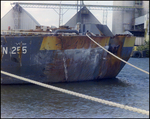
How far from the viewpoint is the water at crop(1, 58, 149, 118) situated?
975 cm

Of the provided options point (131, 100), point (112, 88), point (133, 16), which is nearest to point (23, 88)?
point (112, 88)

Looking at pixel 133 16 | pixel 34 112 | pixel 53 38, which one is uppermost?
pixel 133 16

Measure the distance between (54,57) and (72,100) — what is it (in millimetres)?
3532

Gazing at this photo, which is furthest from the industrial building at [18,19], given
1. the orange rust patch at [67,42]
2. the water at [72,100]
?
the water at [72,100]

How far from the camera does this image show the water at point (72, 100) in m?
9.75

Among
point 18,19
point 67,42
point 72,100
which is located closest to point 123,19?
point 18,19

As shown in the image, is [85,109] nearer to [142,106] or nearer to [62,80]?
[142,106]

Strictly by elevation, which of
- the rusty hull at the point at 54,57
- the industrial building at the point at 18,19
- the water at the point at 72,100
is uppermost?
the industrial building at the point at 18,19

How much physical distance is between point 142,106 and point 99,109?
6.43 ft

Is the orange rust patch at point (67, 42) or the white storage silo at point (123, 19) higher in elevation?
the white storage silo at point (123, 19)

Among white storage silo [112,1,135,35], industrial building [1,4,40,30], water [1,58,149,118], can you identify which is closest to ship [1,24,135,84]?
water [1,58,149,118]

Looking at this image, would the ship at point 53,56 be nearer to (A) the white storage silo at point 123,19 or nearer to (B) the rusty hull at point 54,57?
(B) the rusty hull at point 54,57

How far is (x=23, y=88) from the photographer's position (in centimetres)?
1388

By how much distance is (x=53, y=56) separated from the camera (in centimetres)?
1420
